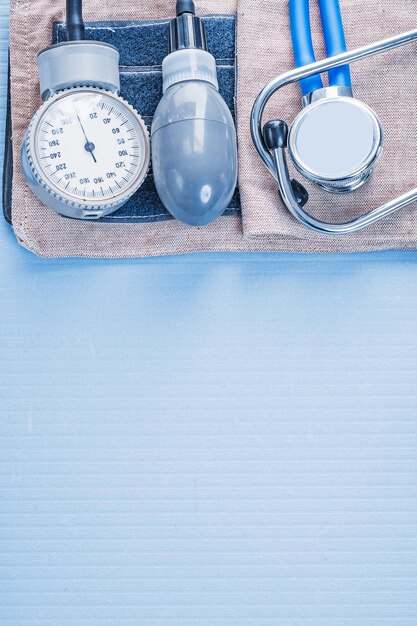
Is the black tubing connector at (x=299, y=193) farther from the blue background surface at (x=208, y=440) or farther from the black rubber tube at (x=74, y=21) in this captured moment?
the black rubber tube at (x=74, y=21)

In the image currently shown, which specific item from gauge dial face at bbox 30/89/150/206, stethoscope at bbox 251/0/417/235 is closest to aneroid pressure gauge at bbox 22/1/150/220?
gauge dial face at bbox 30/89/150/206

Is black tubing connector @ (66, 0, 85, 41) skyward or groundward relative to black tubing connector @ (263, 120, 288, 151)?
skyward

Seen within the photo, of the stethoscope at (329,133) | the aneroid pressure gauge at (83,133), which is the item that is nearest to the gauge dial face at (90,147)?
the aneroid pressure gauge at (83,133)

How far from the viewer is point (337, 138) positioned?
0.59 metres

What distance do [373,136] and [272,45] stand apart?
0.12m

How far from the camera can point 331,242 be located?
0.63 m

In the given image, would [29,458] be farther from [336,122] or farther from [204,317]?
[336,122]

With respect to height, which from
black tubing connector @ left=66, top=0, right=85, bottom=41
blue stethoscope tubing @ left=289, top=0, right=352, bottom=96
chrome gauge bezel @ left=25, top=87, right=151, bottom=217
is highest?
black tubing connector @ left=66, top=0, right=85, bottom=41

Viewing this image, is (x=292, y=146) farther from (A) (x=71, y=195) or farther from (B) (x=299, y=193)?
(A) (x=71, y=195)

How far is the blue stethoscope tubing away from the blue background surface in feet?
0.48

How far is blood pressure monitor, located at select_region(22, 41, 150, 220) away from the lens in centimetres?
58

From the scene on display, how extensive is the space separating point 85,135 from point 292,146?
0.16 meters

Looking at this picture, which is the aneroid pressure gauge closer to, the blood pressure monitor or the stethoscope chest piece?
the blood pressure monitor

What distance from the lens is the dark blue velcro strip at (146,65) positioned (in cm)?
62
